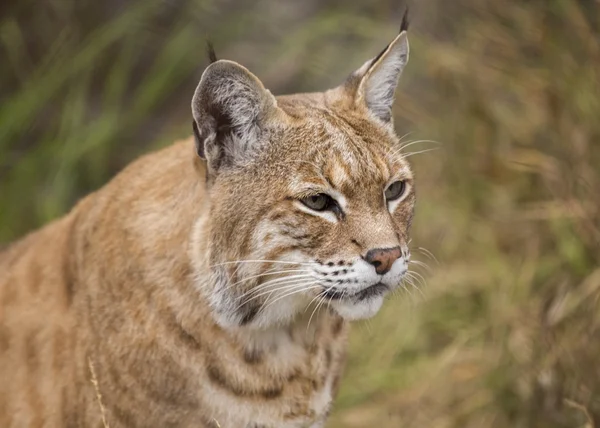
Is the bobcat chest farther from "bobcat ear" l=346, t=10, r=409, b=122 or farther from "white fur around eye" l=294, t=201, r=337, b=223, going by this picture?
"bobcat ear" l=346, t=10, r=409, b=122

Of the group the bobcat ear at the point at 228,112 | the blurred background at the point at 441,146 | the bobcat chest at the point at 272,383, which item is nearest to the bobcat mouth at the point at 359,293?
the bobcat chest at the point at 272,383

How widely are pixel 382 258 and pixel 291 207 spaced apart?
34 centimetres

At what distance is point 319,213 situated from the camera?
330 centimetres

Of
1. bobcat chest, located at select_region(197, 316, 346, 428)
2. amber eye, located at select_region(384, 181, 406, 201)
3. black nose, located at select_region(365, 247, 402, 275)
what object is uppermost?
amber eye, located at select_region(384, 181, 406, 201)

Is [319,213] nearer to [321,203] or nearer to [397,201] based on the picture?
[321,203]

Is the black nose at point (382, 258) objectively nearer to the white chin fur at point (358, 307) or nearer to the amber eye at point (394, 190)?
the white chin fur at point (358, 307)

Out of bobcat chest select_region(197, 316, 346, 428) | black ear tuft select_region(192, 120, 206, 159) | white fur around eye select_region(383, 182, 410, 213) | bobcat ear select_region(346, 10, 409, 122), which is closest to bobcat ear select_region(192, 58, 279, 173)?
black ear tuft select_region(192, 120, 206, 159)

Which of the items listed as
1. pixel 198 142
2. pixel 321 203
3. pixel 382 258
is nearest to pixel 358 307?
pixel 382 258

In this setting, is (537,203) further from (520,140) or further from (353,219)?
(353,219)

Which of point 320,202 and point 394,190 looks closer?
point 320,202

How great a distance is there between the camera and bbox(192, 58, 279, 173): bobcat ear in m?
3.24

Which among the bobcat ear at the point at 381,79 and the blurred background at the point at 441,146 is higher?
the bobcat ear at the point at 381,79

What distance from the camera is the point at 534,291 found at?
5.45 metres

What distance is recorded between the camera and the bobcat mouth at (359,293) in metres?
3.27
